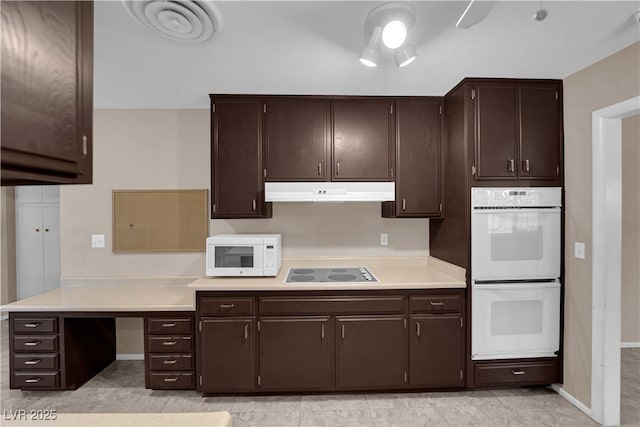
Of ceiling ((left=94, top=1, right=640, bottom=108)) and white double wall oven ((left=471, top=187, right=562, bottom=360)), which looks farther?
white double wall oven ((left=471, top=187, right=562, bottom=360))

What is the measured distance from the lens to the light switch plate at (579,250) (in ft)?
7.54

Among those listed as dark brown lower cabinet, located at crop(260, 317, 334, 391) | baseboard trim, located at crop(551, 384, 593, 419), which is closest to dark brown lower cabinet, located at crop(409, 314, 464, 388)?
dark brown lower cabinet, located at crop(260, 317, 334, 391)

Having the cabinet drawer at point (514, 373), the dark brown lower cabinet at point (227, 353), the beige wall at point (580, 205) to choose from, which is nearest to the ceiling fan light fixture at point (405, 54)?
the beige wall at point (580, 205)

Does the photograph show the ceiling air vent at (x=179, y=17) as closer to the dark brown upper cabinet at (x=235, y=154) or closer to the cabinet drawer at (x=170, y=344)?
the dark brown upper cabinet at (x=235, y=154)

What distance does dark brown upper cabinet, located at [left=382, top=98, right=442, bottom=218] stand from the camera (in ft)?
9.13

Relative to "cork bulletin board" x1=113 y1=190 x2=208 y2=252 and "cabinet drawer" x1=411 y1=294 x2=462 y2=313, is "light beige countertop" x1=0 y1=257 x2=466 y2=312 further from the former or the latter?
"cork bulletin board" x1=113 y1=190 x2=208 y2=252

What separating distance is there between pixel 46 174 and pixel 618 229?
3.05m

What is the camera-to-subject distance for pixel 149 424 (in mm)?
891

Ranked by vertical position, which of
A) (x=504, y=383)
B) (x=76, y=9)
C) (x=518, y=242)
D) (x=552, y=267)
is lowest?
(x=504, y=383)

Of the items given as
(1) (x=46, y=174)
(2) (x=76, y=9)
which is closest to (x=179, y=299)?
(1) (x=46, y=174)

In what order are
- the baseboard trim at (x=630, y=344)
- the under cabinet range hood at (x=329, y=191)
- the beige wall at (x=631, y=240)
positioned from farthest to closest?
the baseboard trim at (x=630, y=344) → the beige wall at (x=631, y=240) → the under cabinet range hood at (x=329, y=191)

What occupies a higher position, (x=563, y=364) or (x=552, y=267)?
(x=552, y=267)

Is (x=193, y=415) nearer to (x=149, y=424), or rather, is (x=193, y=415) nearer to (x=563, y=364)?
(x=149, y=424)

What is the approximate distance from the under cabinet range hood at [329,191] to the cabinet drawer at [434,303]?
33.5 inches
